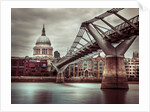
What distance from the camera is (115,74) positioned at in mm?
20859

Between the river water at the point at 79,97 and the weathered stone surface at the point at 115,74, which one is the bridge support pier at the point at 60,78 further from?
the river water at the point at 79,97

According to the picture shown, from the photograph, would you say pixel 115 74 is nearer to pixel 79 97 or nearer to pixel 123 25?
pixel 123 25

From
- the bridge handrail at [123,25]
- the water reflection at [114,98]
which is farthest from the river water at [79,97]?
the bridge handrail at [123,25]

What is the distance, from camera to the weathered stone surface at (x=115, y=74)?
20.5 m

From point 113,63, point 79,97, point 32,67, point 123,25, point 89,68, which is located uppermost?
point 123,25

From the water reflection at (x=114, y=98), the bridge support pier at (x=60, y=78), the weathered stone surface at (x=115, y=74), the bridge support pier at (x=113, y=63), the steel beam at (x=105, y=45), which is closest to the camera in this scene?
the water reflection at (x=114, y=98)

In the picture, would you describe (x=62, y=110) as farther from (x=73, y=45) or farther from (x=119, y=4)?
(x=73, y=45)

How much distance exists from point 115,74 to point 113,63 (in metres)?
1.01

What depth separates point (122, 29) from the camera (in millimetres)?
18391

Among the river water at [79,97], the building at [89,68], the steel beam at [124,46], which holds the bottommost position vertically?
the river water at [79,97]

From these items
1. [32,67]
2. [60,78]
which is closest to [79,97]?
[32,67]

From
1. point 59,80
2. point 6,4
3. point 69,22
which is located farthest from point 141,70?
point 59,80

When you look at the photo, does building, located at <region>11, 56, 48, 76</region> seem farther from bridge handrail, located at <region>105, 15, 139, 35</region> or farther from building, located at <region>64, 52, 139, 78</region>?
bridge handrail, located at <region>105, 15, 139, 35</region>

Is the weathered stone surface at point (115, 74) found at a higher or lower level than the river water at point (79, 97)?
higher
